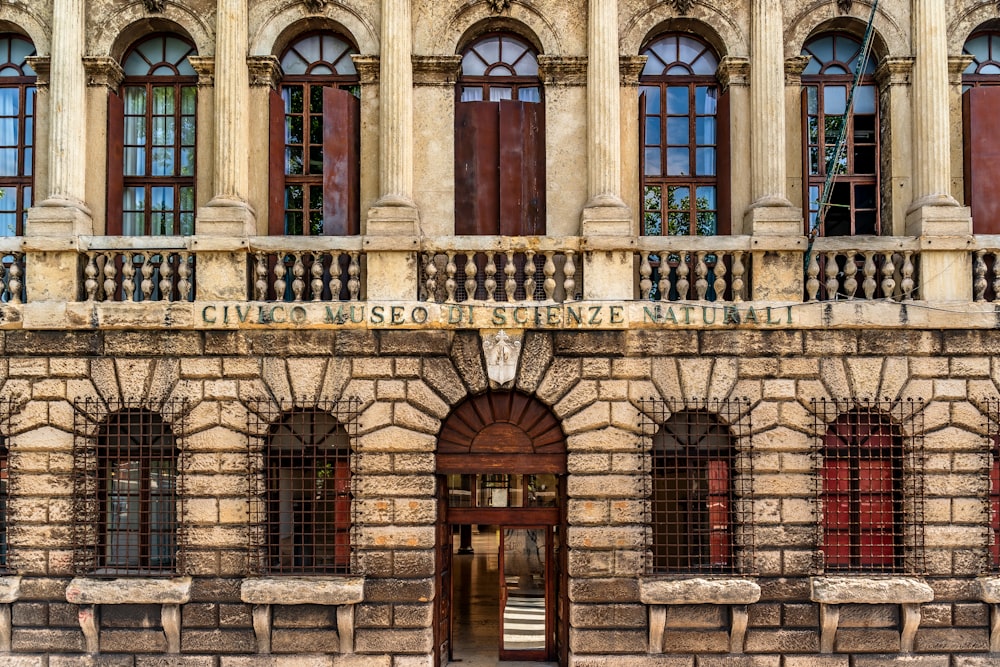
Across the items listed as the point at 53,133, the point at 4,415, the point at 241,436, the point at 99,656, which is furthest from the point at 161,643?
the point at 53,133

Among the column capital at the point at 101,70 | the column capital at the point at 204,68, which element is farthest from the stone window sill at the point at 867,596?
the column capital at the point at 101,70

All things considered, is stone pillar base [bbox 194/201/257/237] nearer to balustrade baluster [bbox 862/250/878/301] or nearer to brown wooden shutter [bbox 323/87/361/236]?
brown wooden shutter [bbox 323/87/361/236]

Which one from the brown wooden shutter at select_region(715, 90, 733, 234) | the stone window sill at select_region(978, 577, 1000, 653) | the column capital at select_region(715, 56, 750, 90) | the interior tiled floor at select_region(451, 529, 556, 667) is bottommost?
the interior tiled floor at select_region(451, 529, 556, 667)

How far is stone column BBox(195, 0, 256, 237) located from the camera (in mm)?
10609

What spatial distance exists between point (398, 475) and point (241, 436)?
1939mm

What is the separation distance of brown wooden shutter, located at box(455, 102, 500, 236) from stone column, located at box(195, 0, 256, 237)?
8.86 ft

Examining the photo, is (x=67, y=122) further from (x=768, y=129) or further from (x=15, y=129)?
(x=768, y=129)

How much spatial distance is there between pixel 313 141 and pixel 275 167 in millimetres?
668

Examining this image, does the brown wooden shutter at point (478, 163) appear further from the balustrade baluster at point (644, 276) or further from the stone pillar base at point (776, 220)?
the stone pillar base at point (776, 220)

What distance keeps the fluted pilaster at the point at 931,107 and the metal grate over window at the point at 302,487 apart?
7644 millimetres

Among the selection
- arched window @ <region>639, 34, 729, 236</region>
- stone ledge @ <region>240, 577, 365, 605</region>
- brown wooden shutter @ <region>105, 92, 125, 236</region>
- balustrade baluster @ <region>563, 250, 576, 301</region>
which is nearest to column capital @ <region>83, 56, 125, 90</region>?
brown wooden shutter @ <region>105, 92, 125, 236</region>

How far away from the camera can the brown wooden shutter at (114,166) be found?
11.3m

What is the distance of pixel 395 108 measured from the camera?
10.8m

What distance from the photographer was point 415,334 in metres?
10.4
